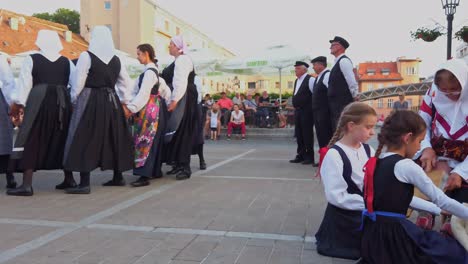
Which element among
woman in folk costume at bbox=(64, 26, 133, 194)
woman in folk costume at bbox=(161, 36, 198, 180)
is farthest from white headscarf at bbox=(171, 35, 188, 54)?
woman in folk costume at bbox=(64, 26, 133, 194)

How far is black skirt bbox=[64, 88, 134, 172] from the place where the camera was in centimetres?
558

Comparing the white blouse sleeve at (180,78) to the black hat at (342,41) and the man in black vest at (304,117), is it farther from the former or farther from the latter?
the man in black vest at (304,117)

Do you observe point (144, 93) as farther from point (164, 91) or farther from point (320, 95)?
point (320, 95)

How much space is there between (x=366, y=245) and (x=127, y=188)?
12.6 ft

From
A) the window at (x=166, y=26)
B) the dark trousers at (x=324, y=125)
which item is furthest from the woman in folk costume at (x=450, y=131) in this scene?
the window at (x=166, y=26)

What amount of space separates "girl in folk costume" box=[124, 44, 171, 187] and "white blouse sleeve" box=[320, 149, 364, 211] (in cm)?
344

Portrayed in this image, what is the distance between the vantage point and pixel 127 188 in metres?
6.09

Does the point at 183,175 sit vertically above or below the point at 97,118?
below

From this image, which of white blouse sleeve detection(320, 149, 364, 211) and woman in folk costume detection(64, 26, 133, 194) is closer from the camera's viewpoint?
white blouse sleeve detection(320, 149, 364, 211)

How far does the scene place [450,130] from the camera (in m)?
3.37

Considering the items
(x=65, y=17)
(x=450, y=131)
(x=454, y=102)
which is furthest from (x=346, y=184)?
(x=65, y=17)

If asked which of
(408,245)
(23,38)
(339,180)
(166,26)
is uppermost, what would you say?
(166,26)

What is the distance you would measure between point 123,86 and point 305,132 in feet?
13.3

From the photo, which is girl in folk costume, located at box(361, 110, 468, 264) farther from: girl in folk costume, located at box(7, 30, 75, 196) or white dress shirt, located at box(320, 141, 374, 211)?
girl in folk costume, located at box(7, 30, 75, 196)
